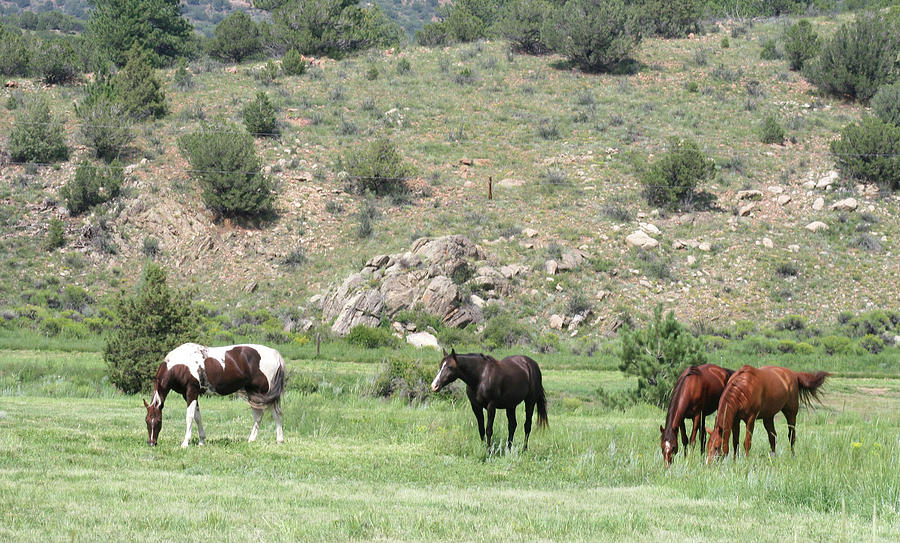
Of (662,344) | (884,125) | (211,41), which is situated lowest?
(662,344)

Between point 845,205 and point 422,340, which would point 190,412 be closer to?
point 422,340

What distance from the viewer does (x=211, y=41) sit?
7931 cm

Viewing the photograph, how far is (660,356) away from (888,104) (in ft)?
146

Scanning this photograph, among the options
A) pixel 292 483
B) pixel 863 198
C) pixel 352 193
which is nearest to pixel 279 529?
pixel 292 483

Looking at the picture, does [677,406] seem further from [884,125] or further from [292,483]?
[884,125]

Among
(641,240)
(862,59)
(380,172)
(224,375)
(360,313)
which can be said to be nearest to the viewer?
(224,375)

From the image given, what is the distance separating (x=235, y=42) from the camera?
76812mm

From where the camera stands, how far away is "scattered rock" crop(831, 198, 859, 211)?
49219 mm

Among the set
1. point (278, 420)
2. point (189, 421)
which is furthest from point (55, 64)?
point (189, 421)

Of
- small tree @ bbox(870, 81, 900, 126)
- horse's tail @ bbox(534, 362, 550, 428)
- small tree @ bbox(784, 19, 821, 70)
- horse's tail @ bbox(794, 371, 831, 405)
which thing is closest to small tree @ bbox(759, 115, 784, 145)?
small tree @ bbox(870, 81, 900, 126)

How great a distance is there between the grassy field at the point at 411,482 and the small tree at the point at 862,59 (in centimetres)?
5130

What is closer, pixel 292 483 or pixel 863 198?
pixel 292 483

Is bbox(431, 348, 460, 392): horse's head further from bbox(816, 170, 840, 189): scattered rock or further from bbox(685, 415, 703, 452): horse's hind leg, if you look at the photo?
bbox(816, 170, 840, 189): scattered rock

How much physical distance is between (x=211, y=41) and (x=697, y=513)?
78.7 meters
